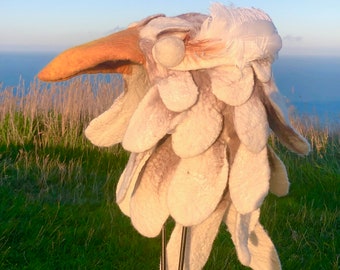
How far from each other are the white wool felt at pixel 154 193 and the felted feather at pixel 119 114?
147 mm

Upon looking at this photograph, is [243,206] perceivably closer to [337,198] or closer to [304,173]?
[337,198]

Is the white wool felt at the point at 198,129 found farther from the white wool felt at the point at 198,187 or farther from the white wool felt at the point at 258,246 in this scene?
the white wool felt at the point at 258,246

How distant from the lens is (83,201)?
10.9 ft

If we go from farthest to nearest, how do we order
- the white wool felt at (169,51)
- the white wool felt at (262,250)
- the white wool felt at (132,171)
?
the white wool felt at (262,250), the white wool felt at (132,171), the white wool felt at (169,51)

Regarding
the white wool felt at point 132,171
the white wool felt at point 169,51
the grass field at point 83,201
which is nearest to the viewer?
the white wool felt at point 169,51

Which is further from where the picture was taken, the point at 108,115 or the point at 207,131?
the point at 108,115

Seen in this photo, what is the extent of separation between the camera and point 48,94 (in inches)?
206

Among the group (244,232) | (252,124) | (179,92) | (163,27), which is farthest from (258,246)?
(163,27)

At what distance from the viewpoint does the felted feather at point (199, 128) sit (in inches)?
48.6

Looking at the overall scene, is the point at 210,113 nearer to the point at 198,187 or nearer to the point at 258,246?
the point at 198,187

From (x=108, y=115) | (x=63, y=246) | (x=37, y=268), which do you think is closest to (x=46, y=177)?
(x=63, y=246)

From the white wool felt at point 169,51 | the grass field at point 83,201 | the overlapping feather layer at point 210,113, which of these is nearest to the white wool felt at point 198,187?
the overlapping feather layer at point 210,113

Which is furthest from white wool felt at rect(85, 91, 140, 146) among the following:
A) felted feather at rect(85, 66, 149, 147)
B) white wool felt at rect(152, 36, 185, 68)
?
white wool felt at rect(152, 36, 185, 68)

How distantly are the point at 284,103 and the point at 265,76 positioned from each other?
106 millimetres
